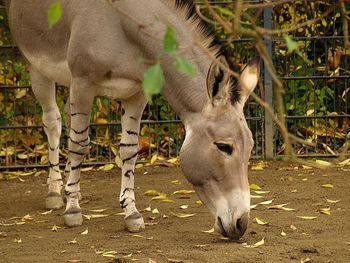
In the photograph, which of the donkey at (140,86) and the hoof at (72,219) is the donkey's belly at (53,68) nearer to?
the donkey at (140,86)

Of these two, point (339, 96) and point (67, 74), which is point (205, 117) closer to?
point (67, 74)

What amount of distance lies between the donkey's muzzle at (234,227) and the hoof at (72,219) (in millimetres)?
1414

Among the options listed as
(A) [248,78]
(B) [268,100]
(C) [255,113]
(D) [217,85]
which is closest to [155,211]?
(A) [248,78]

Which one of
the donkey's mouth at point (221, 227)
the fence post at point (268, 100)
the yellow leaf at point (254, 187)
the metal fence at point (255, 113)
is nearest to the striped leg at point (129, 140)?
the donkey's mouth at point (221, 227)

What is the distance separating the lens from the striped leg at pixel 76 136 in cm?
637

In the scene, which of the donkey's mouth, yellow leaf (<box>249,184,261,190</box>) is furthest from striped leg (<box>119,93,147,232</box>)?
yellow leaf (<box>249,184,261,190</box>)

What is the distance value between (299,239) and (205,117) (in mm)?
1140

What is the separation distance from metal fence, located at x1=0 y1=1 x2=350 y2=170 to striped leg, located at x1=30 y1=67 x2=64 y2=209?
1785mm

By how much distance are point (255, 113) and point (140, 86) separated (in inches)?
151

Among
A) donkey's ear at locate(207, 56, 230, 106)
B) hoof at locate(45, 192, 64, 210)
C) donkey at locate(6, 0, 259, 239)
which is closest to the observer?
donkey's ear at locate(207, 56, 230, 106)

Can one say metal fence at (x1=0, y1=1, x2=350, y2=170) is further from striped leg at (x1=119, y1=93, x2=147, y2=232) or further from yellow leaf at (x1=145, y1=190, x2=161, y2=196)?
striped leg at (x1=119, y1=93, x2=147, y2=232)

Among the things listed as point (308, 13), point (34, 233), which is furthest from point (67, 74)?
point (308, 13)

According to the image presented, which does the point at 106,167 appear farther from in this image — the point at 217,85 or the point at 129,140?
the point at 217,85

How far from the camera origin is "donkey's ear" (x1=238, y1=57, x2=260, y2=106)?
19.4 ft
